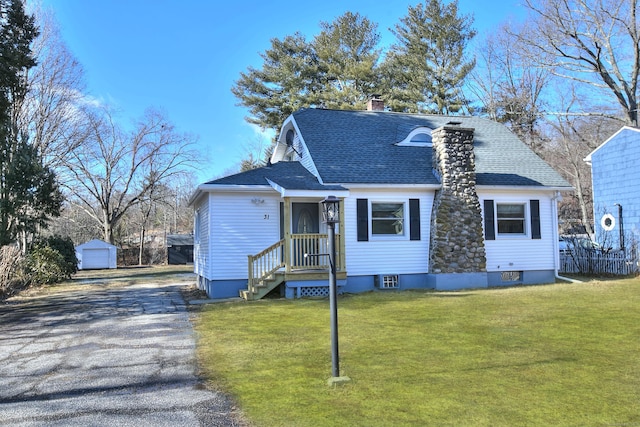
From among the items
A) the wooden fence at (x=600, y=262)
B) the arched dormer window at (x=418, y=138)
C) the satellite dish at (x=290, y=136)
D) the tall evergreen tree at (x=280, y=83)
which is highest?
the tall evergreen tree at (x=280, y=83)

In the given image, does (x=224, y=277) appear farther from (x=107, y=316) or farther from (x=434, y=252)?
(x=434, y=252)

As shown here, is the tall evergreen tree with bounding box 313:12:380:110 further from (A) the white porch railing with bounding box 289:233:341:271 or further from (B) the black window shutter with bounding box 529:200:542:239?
(A) the white porch railing with bounding box 289:233:341:271

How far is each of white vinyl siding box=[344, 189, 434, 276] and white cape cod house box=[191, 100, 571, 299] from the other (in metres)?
0.03

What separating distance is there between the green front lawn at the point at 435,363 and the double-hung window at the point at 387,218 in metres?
3.52

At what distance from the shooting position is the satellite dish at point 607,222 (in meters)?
17.2

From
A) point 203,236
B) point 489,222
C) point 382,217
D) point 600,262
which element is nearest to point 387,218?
point 382,217

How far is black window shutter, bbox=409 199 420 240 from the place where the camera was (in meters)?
13.5

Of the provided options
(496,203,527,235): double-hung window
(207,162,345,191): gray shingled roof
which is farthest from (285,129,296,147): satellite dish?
(496,203,527,235): double-hung window

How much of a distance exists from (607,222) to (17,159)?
20.2 metres

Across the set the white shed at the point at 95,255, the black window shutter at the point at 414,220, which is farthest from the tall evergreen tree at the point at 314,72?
the black window shutter at the point at 414,220

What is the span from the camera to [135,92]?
32.3 metres

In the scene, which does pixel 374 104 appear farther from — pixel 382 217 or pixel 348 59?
pixel 348 59

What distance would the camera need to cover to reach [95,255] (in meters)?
29.9

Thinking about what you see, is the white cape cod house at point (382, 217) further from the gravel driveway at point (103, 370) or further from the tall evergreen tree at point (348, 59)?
the tall evergreen tree at point (348, 59)
